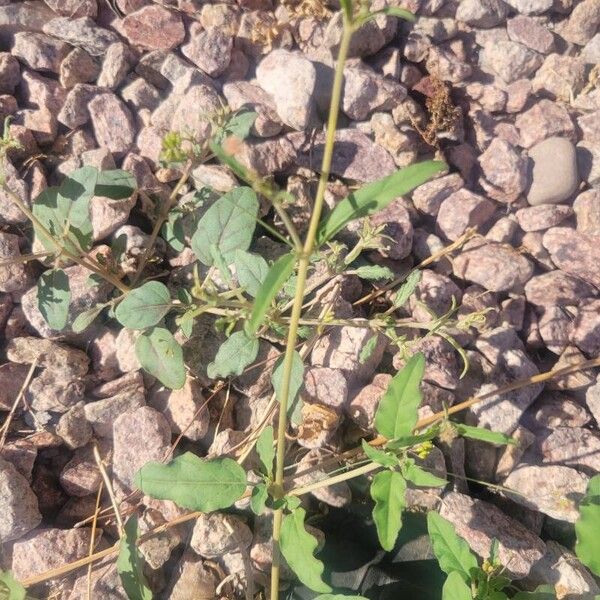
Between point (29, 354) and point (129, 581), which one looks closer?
A: point (129, 581)

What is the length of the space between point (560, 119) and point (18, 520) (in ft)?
7.75

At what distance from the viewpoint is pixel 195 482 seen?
1.65 meters

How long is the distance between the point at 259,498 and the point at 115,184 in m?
1.10

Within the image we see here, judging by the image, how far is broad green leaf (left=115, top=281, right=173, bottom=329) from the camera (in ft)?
6.12

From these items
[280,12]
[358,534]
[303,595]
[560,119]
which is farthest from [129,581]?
[560,119]

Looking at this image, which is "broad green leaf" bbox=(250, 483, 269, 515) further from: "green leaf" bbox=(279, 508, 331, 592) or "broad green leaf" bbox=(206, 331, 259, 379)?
"broad green leaf" bbox=(206, 331, 259, 379)

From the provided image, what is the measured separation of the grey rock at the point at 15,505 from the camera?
1872 mm

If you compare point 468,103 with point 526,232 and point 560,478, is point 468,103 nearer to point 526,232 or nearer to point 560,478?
point 526,232

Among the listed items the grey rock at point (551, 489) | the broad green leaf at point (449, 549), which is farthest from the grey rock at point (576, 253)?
the broad green leaf at point (449, 549)

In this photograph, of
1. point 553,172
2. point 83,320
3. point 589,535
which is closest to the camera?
point 589,535

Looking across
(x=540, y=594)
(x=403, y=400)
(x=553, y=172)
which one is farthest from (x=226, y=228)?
(x=540, y=594)

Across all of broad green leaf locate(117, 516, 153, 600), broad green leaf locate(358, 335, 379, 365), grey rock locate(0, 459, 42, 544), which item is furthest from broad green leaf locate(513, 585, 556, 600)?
grey rock locate(0, 459, 42, 544)

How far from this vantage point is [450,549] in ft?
5.82

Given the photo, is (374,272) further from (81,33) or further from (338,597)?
(81,33)
